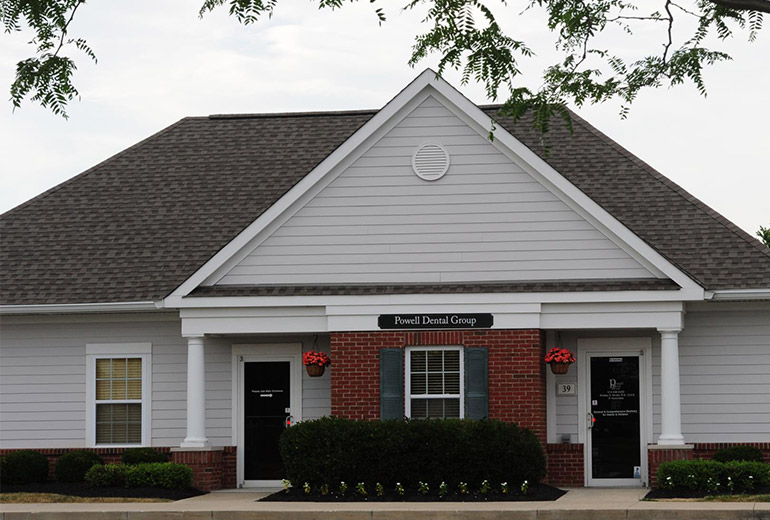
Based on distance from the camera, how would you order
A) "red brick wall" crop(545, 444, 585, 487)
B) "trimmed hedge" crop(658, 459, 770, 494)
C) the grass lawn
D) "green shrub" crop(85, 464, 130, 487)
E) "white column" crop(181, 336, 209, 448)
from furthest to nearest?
"red brick wall" crop(545, 444, 585, 487) < "white column" crop(181, 336, 209, 448) < "green shrub" crop(85, 464, 130, 487) < the grass lawn < "trimmed hedge" crop(658, 459, 770, 494)

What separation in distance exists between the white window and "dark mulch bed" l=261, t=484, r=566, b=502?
2009 mm

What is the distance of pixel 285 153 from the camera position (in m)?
25.8

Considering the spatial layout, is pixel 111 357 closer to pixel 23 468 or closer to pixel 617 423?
pixel 23 468

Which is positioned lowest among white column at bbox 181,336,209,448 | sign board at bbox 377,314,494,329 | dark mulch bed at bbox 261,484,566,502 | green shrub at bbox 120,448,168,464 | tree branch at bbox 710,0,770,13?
dark mulch bed at bbox 261,484,566,502

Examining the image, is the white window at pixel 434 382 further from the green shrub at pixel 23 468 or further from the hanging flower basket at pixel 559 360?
the green shrub at pixel 23 468

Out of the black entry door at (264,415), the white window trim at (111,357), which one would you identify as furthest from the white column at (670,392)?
the white window trim at (111,357)

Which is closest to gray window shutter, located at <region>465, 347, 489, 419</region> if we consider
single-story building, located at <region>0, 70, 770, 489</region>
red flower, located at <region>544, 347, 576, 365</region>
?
single-story building, located at <region>0, 70, 770, 489</region>

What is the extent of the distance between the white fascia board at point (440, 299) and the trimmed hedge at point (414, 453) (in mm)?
2133

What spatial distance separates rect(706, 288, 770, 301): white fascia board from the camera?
2039 centimetres

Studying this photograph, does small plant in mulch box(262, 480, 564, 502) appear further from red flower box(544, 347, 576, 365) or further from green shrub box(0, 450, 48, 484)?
green shrub box(0, 450, 48, 484)

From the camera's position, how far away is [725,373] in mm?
21234

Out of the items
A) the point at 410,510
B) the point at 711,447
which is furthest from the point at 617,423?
the point at 410,510

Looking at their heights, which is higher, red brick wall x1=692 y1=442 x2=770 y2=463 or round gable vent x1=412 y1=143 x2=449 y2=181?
round gable vent x1=412 y1=143 x2=449 y2=181

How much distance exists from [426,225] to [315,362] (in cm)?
297
